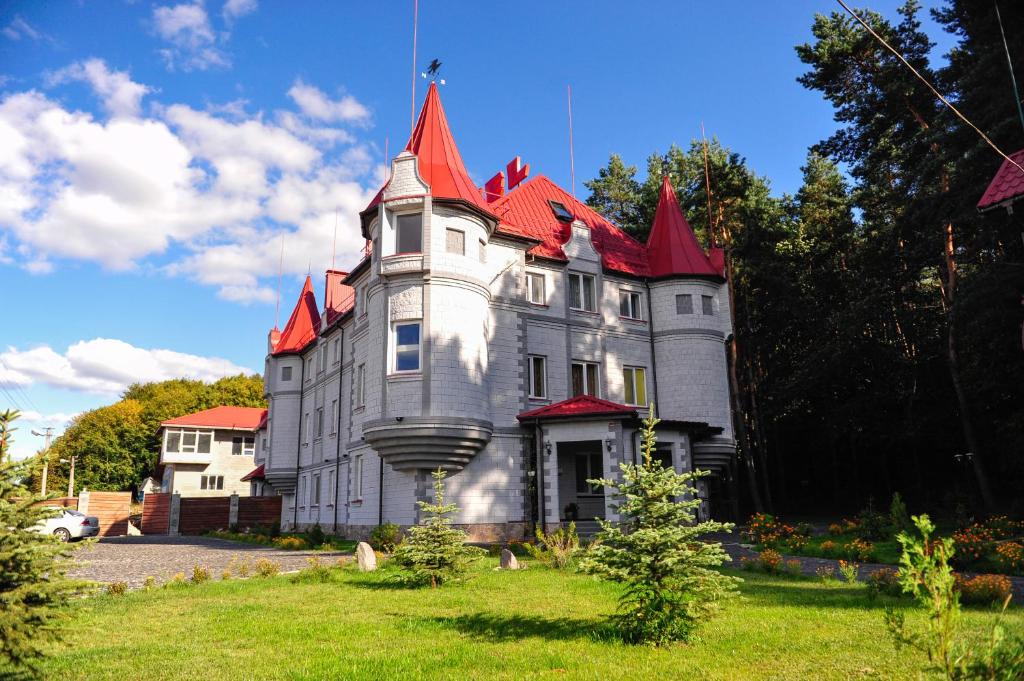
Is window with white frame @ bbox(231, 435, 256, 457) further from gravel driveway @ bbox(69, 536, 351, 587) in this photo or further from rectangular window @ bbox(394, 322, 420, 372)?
rectangular window @ bbox(394, 322, 420, 372)

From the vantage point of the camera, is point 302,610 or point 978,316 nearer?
point 302,610

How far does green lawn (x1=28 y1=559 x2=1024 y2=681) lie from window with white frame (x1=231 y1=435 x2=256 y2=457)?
4912cm

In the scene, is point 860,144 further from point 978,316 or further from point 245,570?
point 245,570

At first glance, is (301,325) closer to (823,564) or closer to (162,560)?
(162,560)

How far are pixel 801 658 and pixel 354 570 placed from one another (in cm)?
1152

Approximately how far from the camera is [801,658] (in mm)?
7520

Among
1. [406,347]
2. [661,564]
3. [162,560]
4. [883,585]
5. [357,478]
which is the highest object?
[406,347]

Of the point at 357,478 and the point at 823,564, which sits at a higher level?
the point at 357,478

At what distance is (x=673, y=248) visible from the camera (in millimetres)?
30812

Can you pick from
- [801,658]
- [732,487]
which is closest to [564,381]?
[732,487]

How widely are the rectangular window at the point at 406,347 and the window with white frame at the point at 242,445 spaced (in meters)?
40.8

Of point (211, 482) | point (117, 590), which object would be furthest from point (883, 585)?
point (211, 482)

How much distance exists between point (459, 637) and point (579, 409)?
624 inches

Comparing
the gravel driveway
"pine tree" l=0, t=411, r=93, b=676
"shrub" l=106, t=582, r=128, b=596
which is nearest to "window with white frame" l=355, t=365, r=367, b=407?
the gravel driveway
